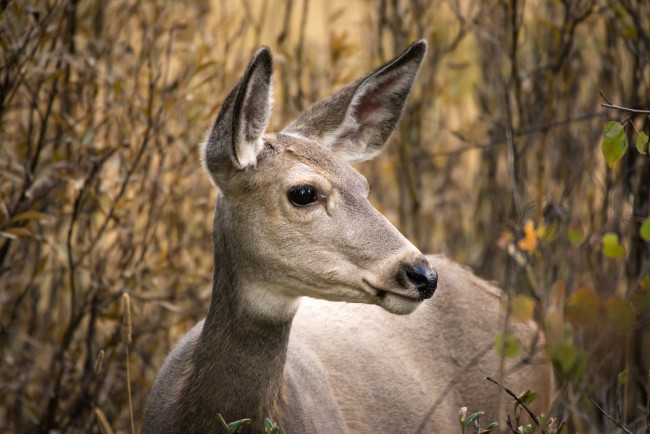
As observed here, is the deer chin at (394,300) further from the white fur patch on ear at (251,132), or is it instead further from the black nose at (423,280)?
the white fur patch on ear at (251,132)

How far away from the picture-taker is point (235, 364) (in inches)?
136

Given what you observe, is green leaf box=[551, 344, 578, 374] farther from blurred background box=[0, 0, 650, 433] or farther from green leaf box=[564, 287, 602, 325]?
blurred background box=[0, 0, 650, 433]

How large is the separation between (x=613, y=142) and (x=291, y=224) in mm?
1302

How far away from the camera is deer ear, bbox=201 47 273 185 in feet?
10.8

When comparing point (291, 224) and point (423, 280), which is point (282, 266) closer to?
point (291, 224)

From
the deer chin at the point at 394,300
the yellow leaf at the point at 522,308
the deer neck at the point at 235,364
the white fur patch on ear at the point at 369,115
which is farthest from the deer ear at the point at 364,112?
the yellow leaf at the point at 522,308

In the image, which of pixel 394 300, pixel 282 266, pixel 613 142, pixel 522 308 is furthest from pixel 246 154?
pixel 613 142

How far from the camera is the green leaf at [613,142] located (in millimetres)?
2762

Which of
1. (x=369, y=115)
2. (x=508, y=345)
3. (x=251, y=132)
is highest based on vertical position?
(x=369, y=115)

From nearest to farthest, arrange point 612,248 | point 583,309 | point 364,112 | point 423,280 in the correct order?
point 583,309
point 612,248
point 423,280
point 364,112

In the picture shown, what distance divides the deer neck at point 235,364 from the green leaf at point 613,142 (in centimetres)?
146

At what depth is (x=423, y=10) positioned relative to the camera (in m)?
7.13

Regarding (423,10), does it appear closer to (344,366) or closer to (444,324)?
(444,324)

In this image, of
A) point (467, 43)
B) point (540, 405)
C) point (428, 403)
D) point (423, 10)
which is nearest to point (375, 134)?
point (428, 403)
